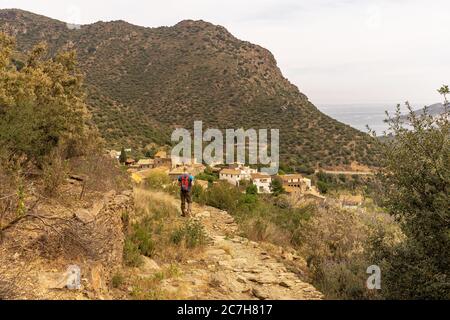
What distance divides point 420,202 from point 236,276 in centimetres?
333

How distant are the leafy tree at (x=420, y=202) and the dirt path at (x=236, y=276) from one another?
5.51 ft

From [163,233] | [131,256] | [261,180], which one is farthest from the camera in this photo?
[261,180]

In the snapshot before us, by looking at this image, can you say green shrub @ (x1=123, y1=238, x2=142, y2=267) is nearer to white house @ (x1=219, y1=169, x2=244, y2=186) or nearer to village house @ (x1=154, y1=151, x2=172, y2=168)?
village house @ (x1=154, y1=151, x2=172, y2=168)

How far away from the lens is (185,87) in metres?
52.9

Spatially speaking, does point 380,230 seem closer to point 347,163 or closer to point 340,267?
point 340,267

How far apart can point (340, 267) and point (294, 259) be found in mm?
1724

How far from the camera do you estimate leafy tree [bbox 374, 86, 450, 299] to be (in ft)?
17.4

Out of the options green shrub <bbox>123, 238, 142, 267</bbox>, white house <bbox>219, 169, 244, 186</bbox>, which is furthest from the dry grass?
white house <bbox>219, 169, 244, 186</bbox>

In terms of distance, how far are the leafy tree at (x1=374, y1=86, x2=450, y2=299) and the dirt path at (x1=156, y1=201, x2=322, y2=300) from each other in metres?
1.68

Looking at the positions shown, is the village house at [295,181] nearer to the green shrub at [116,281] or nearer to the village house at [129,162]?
A: the village house at [129,162]

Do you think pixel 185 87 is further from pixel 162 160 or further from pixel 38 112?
pixel 38 112

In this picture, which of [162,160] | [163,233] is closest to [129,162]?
[162,160]

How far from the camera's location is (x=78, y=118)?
32.3 feet
